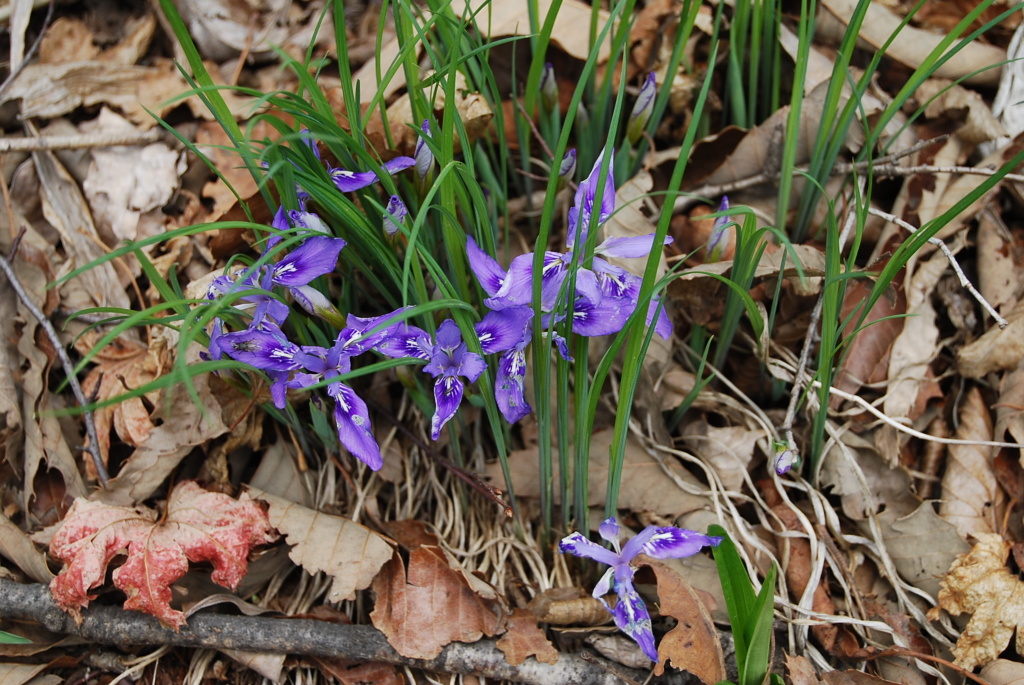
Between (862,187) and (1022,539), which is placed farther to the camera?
(862,187)

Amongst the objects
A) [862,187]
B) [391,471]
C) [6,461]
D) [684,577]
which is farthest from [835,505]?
[6,461]

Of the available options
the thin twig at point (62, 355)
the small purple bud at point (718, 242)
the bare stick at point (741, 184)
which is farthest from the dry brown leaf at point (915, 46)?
the thin twig at point (62, 355)

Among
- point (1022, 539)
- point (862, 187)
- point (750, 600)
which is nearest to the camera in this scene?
point (750, 600)

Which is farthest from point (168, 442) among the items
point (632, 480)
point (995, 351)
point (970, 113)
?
point (970, 113)

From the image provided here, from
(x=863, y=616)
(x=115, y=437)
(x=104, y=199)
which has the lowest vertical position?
(x=863, y=616)

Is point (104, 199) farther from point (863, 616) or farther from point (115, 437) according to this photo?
point (863, 616)

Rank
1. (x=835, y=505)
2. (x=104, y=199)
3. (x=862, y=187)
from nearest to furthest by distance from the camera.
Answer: (x=835, y=505) → (x=862, y=187) → (x=104, y=199)

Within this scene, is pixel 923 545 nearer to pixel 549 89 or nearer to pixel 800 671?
pixel 800 671

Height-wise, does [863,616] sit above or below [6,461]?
below
